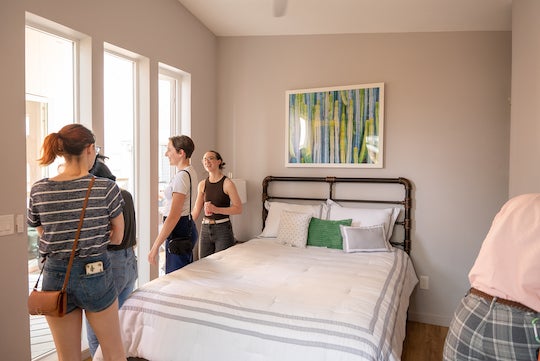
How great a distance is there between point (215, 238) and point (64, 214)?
6.16 ft

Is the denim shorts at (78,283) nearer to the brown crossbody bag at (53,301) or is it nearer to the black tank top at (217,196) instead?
the brown crossbody bag at (53,301)

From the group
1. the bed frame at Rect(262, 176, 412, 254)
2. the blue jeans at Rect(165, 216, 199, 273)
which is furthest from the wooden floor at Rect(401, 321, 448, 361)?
the blue jeans at Rect(165, 216, 199, 273)

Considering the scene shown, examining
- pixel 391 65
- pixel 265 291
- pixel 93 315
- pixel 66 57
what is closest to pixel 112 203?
pixel 93 315

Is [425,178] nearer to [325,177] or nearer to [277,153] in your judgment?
[325,177]

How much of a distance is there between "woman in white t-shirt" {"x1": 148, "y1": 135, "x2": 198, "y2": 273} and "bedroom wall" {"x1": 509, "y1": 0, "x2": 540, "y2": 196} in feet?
7.11

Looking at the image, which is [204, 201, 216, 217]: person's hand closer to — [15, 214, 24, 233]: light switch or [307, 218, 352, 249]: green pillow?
[307, 218, 352, 249]: green pillow

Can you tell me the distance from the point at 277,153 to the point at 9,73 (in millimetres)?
2589

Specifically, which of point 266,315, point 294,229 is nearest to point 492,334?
point 266,315

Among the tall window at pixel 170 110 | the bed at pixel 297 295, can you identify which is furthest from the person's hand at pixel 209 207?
the tall window at pixel 170 110

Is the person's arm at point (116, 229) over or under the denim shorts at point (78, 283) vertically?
over

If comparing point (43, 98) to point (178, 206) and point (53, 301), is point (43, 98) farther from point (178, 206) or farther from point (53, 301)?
point (53, 301)

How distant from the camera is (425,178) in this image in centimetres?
371

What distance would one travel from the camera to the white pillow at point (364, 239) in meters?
3.45

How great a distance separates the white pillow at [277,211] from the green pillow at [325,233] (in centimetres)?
16
